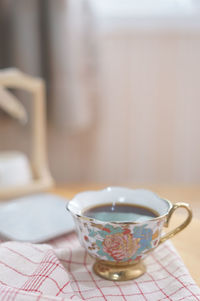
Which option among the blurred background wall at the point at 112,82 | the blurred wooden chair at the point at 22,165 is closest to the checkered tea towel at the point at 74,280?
the blurred wooden chair at the point at 22,165

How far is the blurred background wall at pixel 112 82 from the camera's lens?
4.24 feet

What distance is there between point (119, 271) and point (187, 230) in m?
0.23

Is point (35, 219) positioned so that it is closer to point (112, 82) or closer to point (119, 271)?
point (119, 271)

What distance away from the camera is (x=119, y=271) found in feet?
1.80

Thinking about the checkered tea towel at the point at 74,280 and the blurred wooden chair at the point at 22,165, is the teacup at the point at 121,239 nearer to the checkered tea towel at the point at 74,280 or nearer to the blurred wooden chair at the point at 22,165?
the checkered tea towel at the point at 74,280

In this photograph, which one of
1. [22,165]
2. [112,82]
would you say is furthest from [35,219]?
[112,82]

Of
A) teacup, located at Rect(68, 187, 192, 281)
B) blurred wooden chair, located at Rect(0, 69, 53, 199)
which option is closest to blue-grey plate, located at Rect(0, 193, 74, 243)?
blurred wooden chair, located at Rect(0, 69, 53, 199)

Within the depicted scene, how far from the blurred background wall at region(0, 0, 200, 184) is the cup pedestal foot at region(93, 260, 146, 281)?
2.72ft

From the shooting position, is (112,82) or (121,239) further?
(112,82)

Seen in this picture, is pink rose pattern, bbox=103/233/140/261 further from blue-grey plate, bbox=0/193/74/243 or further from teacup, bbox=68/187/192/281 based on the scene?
blue-grey plate, bbox=0/193/74/243

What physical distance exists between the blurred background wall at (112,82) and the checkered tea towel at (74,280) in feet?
2.64

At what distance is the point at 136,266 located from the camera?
0.56 m

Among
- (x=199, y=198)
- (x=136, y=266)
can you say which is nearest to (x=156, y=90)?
(x=199, y=198)

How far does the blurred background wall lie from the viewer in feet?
4.24
